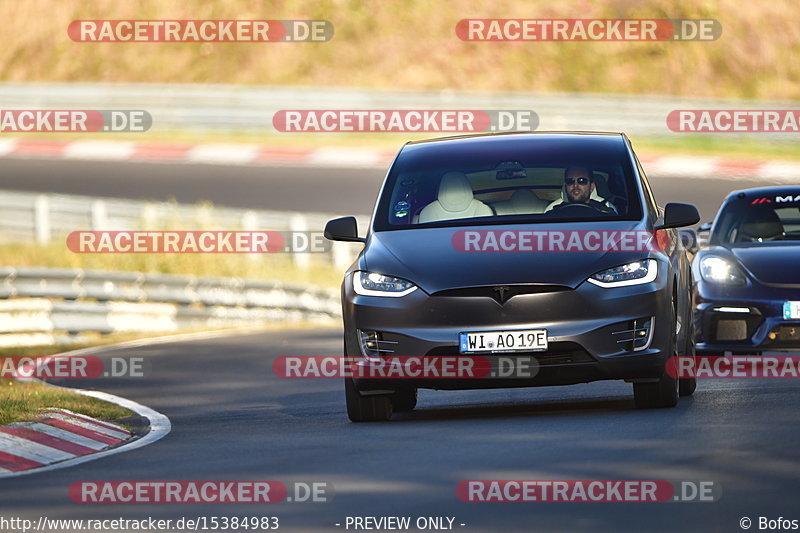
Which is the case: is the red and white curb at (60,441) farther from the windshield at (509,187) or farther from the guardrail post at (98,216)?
the guardrail post at (98,216)

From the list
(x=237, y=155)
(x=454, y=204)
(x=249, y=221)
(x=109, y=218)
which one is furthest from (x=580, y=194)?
(x=237, y=155)

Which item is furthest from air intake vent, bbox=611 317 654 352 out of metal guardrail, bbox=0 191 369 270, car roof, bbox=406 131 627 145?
metal guardrail, bbox=0 191 369 270

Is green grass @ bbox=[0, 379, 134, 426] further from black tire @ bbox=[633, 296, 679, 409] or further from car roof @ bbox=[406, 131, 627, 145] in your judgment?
black tire @ bbox=[633, 296, 679, 409]

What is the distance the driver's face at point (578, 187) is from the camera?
10.9 m

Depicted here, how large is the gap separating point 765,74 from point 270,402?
1492 inches

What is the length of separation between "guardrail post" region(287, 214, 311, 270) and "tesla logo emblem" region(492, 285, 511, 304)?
18289 millimetres

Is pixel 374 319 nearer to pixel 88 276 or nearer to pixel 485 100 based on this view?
pixel 88 276

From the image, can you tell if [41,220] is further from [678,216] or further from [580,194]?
[678,216]

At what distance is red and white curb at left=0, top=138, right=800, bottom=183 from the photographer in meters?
34.2

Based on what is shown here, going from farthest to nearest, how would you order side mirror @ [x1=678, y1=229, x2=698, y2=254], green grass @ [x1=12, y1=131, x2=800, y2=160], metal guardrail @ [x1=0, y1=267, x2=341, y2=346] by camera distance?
green grass @ [x1=12, y1=131, x2=800, y2=160], metal guardrail @ [x1=0, y1=267, x2=341, y2=346], side mirror @ [x1=678, y1=229, x2=698, y2=254]

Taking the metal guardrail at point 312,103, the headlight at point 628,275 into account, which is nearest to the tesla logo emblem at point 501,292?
the headlight at point 628,275

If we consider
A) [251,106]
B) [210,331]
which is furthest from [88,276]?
[251,106]

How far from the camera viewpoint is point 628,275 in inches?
399

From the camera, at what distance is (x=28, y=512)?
7.59m
